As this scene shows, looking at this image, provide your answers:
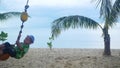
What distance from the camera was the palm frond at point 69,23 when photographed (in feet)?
61.3

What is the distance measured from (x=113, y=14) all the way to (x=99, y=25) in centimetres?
166

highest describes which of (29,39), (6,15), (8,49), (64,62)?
(6,15)

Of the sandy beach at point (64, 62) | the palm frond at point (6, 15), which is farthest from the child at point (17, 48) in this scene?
the sandy beach at point (64, 62)

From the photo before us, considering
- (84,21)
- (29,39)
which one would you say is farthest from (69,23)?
(29,39)

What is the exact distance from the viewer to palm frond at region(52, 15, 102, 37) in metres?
18.7

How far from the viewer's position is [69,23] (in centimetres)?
1869

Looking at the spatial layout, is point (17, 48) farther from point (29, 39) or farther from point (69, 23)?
point (69, 23)

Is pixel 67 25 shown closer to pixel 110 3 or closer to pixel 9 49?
pixel 110 3

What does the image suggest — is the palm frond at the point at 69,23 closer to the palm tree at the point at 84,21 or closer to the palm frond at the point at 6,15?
the palm tree at the point at 84,21

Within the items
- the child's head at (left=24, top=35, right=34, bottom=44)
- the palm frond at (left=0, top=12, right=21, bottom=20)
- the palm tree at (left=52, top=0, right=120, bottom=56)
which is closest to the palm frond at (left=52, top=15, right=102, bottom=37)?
the palm tree at (left=52, top=0, right=120, bottom=56)

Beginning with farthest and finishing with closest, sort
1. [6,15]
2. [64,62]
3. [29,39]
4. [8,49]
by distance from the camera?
[64,62]
[6,15]
[29,39]
[8,49]

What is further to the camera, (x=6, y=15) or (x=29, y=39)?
(x=6, y=15)

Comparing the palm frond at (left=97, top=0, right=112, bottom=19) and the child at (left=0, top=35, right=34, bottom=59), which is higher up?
the palm frond at (left=97, top=0, right=112, bottom=19)

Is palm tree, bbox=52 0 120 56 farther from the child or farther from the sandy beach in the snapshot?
the child
